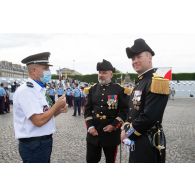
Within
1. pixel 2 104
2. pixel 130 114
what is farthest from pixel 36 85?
pixel 2 104

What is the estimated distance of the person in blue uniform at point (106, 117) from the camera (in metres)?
4.21

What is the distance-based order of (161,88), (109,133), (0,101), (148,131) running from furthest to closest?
(0,101) → (109,133) → (148,131) → (161,88)

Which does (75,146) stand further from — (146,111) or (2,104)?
(2,104)

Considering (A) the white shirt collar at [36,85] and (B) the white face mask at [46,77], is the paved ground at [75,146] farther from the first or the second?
(A) the white shirt collar at [36,85]

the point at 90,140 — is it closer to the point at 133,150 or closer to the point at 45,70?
the point at 133,150

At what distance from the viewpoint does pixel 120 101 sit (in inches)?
169

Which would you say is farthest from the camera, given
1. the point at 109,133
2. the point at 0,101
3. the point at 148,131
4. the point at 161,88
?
the point at 0,101

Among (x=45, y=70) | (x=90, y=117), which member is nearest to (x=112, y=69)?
(x=90, y=117)

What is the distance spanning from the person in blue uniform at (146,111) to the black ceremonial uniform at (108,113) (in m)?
0.93

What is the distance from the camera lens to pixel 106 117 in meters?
4.28

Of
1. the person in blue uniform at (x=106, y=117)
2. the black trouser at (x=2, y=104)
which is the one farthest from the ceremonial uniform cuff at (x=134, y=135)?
the black trouser at (x=2, y=104)

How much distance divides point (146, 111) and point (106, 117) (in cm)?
137

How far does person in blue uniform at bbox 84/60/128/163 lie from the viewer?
4215 mm
